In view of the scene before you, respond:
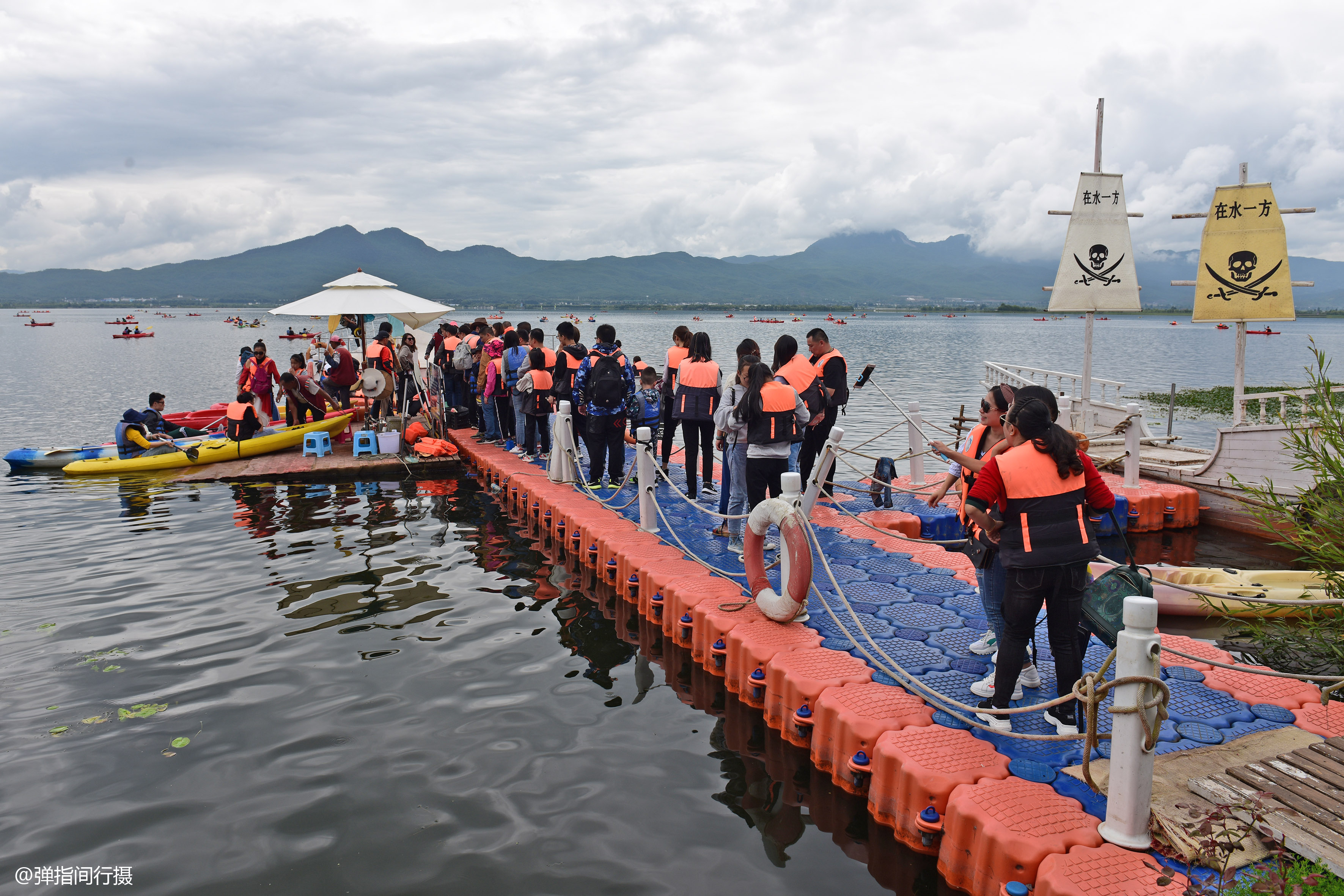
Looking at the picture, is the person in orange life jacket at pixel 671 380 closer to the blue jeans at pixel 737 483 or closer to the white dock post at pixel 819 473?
the blue jeans at pixel 737 483

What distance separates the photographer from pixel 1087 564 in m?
4.14

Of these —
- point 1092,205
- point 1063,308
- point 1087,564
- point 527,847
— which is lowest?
point 527,847

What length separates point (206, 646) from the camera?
24.7 ft

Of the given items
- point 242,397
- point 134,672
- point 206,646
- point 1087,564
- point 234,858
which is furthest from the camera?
point 242,397

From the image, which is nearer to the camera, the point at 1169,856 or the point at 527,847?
the point at 1169,856

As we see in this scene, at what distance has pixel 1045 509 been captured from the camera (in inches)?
161

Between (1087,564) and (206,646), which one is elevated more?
(1087,564)

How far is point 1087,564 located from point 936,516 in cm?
609

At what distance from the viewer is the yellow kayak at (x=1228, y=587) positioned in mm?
7535

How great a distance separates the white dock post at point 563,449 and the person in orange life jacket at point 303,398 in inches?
267

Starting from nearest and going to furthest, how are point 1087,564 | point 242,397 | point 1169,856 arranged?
point 1169,856 < point 1087,564 < point 242,397

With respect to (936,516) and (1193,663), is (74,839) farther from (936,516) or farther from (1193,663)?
(936,516)

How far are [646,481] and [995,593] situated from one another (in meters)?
4.86

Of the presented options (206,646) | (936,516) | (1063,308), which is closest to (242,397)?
(206,646)
